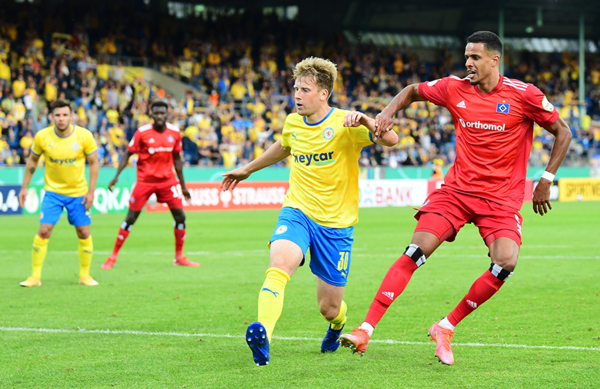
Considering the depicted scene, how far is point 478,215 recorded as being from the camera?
561 cm

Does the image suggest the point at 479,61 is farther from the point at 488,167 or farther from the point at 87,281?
the point at 87,281

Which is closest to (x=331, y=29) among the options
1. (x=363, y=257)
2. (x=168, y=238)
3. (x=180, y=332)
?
(x=168, y=238)

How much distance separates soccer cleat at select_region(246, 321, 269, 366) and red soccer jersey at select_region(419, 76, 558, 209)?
1.99 metres

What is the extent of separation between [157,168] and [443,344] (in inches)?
290

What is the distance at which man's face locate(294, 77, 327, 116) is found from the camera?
5.55 m

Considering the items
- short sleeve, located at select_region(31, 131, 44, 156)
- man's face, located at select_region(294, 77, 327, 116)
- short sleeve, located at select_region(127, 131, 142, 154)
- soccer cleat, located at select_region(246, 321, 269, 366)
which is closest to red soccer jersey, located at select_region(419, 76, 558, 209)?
man's face, located at select_region(294, 77, 327, 116)

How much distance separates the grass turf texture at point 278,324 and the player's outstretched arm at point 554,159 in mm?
1100

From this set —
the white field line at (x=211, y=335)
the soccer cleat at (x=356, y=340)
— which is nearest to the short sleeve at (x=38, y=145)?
the white field line at (x=211, y=335)

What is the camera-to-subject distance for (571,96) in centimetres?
4319

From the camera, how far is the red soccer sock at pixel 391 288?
17.1 ft

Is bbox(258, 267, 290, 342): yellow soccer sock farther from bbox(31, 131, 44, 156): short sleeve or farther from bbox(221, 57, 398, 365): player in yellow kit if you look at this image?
bbox(31, 131, 44, 156): short sleeve

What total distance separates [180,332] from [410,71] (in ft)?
120

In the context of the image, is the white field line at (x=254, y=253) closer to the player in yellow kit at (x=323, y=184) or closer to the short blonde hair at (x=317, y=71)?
the player in yellow kit at (x=323, y=184)

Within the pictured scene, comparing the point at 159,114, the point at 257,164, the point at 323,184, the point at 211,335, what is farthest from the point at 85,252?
the point at 323,184
